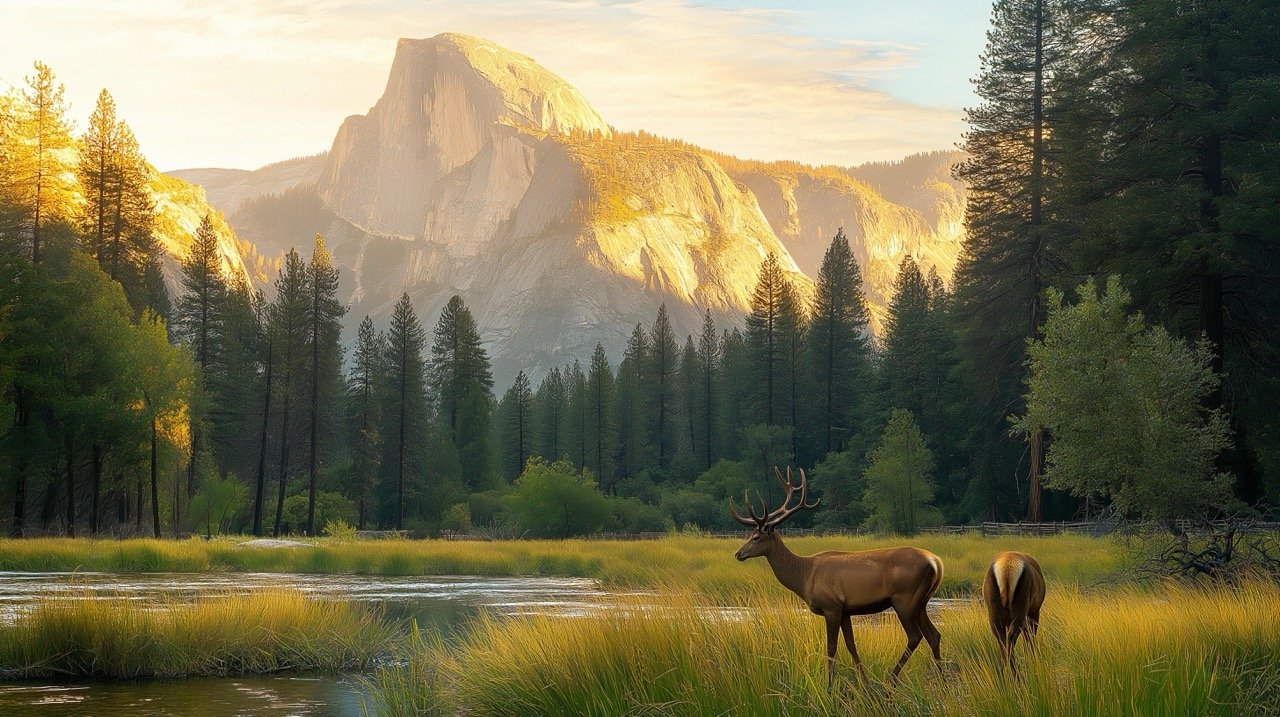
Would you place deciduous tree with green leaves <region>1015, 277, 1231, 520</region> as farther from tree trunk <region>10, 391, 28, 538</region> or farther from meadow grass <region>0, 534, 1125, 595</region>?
tree trunk <region>10, 391, 28, 538</region>

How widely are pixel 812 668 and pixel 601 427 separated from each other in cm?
9326

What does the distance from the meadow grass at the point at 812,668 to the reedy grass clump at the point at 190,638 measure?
5.55m

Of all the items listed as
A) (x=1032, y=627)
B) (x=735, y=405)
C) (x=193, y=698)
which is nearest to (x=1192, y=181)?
(x=1032, y=627)

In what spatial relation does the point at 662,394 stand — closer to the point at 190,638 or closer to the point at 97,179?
the point at 97,179

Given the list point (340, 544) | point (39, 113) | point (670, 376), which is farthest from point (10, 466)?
point (670, 376)

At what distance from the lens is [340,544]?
165ft

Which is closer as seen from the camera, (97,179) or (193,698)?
(193,698)

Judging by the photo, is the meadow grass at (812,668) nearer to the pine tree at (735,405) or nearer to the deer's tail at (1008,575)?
the deer's tail at (1008,575)

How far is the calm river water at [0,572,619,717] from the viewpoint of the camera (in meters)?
13.9

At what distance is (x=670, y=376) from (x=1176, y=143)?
81649 mm

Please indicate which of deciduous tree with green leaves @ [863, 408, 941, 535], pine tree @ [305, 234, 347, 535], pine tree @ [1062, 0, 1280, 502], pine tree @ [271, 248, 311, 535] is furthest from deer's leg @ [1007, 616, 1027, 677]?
pine tree @ [271, 248, 311, 535]

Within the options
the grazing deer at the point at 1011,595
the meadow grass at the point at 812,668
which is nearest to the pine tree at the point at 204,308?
the meadow grass at the point at 812,668

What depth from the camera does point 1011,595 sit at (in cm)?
957

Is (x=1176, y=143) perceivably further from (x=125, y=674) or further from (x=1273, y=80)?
(x=125, y=674)
